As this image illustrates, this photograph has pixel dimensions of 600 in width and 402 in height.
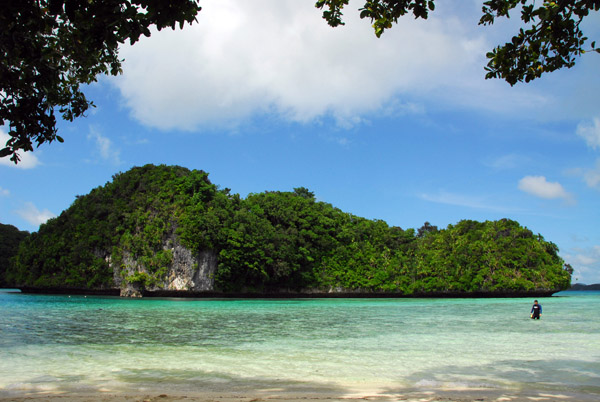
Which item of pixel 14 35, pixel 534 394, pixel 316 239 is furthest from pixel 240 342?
pixel 316 239

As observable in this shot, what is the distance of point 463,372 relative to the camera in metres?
6.61

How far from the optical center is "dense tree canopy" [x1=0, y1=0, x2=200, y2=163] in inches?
116

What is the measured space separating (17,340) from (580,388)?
1098cm

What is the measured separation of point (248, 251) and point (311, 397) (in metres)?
39.2

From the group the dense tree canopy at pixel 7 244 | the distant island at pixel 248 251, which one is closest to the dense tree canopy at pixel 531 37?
the distant island at pixel 248 251

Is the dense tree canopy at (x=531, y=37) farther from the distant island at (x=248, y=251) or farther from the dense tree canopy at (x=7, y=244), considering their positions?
the dense tree canopy at (x=7, y=244)

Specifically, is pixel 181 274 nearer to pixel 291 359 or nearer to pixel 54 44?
pixel 291 359

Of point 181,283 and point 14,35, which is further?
point 181,283

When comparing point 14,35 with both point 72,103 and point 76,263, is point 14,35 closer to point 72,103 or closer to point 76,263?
point 72,103

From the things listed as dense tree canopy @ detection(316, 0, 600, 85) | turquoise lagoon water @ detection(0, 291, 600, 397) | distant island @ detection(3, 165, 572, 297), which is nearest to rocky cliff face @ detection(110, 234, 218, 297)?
distant island @ detection(3, 165, 572, 297)

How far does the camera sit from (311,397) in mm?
4770

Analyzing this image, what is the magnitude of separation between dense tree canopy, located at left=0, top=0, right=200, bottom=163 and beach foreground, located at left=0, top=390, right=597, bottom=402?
2760 mm

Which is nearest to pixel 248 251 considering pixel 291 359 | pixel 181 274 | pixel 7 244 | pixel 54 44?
pixel 181 274

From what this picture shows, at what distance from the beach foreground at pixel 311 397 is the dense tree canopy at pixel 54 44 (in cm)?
276
